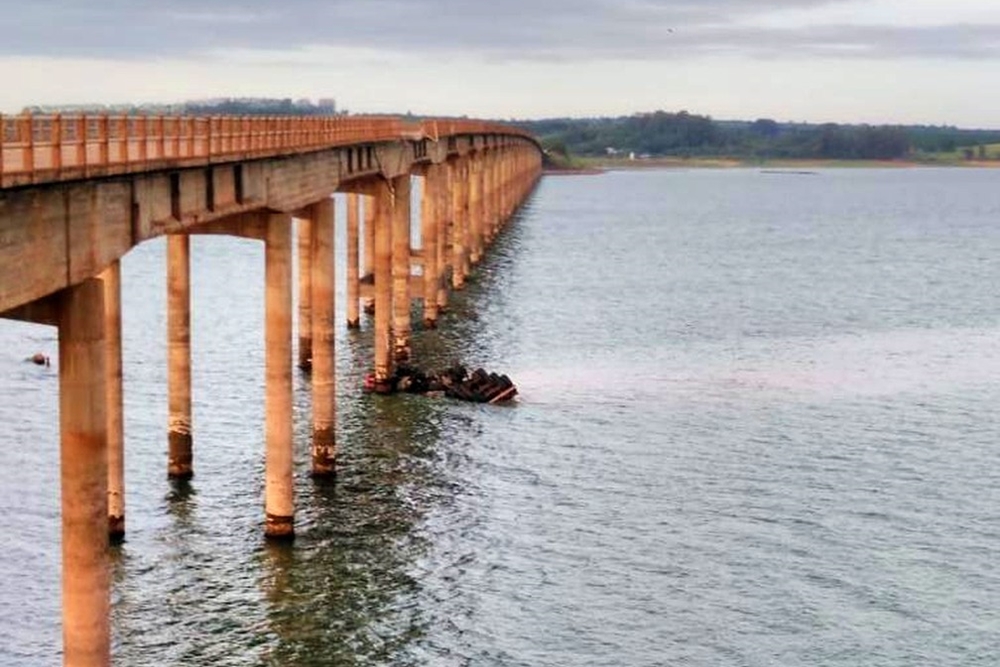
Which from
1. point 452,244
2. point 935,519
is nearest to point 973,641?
point 935,519

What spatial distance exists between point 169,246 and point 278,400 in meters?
8.85

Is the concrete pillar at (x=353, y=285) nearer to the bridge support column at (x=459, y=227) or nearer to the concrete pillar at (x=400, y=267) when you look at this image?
the concrete pillar at (x=400, y=267)

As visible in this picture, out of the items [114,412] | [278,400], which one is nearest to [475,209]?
[278,400]

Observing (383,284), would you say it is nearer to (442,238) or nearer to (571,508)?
(571,508)

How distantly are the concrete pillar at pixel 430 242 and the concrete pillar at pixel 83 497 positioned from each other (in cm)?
5553

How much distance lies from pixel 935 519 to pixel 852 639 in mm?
11680

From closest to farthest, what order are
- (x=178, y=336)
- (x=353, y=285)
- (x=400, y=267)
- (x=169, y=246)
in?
(x=178, y=336) < (x=169, y=246) < (x=400, y=267) < (x=353, y=285)

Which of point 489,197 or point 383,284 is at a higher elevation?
point 489,197

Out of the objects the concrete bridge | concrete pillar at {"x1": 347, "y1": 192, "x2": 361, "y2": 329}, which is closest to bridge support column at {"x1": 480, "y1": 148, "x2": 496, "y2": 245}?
concrete pillar at {"x1": 347, "y1": 192, "x2": 361, "y2": 329}

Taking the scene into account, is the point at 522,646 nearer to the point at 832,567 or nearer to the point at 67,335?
the point at 832,567

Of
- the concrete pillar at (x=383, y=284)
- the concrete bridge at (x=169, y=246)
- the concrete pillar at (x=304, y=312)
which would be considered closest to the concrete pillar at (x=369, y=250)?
the concrete bridge at (x=169, y=246)

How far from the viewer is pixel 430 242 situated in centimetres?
8562

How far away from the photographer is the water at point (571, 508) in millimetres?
36219

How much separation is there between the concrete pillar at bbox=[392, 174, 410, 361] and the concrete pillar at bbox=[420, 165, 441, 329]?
390 inches
